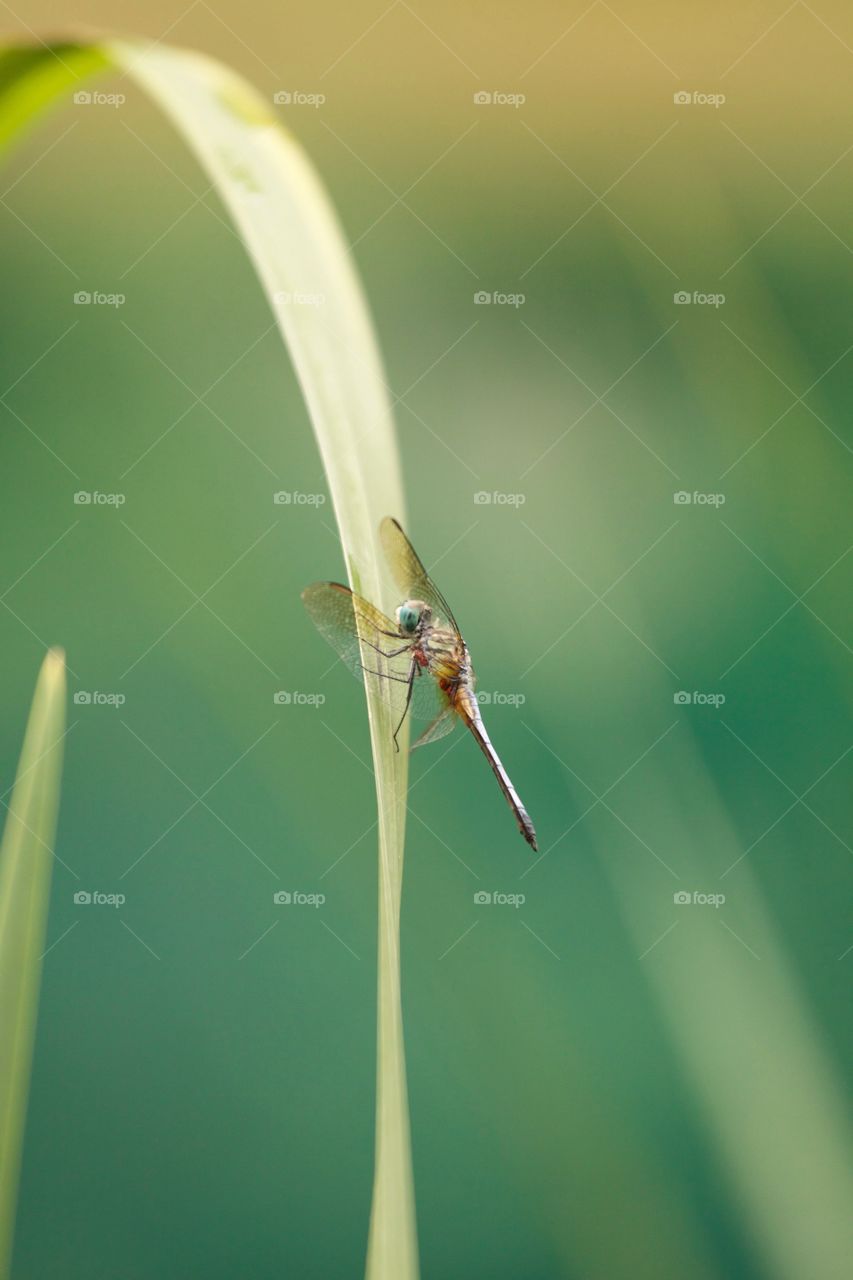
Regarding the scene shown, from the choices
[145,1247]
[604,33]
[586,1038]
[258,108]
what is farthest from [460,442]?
[145,1247]

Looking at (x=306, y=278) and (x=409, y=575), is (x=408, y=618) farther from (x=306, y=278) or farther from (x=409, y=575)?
(x=306, y=278)

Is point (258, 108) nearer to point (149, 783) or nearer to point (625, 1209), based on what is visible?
point (149, 783)

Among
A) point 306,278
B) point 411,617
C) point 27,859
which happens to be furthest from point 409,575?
point 27,859

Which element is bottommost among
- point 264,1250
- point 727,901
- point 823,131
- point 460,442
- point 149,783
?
point 264,1250

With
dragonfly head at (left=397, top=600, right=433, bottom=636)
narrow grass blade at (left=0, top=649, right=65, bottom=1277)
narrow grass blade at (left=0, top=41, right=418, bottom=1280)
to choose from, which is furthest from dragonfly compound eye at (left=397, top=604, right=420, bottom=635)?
narrow grass blade at (left=0, top=649, right=65, bottom=1277)

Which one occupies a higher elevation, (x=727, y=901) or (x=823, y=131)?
(x=823, y=131)

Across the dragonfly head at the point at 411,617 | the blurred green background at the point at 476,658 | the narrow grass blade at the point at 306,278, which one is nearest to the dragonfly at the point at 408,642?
the dragonfly head at the point at 411,617

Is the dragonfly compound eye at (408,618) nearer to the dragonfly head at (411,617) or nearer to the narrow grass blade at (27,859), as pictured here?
Result: the dragonfly head at (411,617)
